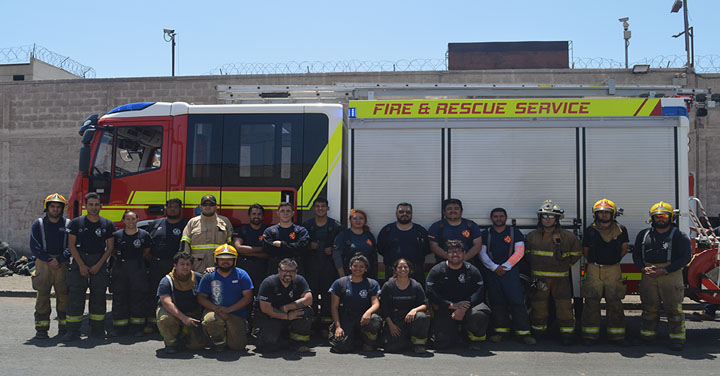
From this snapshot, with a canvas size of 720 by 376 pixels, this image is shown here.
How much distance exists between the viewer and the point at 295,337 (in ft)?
20.6

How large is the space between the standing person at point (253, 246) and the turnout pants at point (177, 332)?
1.07 metres

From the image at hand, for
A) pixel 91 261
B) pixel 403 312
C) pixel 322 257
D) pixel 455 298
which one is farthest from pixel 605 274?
pixel 91 261

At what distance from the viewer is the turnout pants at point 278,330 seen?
20.2 feet

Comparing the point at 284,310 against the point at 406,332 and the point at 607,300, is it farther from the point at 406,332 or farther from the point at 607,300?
the point at 607,300

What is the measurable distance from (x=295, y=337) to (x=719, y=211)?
38.3 feet

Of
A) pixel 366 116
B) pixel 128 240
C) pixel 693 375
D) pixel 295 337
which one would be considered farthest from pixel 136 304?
pixel 693 375

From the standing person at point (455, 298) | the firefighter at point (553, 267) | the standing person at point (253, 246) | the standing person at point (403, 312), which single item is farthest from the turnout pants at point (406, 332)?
the standing person at point (253, 246)

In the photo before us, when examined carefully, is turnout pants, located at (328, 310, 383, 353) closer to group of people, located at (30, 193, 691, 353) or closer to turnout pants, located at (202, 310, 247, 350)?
group of people, located at (30, 193, 691, 353)

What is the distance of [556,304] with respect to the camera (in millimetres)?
6621

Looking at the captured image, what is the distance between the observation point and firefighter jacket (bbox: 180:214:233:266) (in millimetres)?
6883

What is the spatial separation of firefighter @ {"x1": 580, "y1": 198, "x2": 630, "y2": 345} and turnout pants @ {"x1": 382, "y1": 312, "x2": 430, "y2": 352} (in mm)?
2021

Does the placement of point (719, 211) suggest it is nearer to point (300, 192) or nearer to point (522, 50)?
point (522, 50)

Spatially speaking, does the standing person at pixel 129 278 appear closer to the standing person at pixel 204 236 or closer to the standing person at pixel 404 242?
the standing person at pixel 204 236

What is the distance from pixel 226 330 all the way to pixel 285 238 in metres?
1.28
